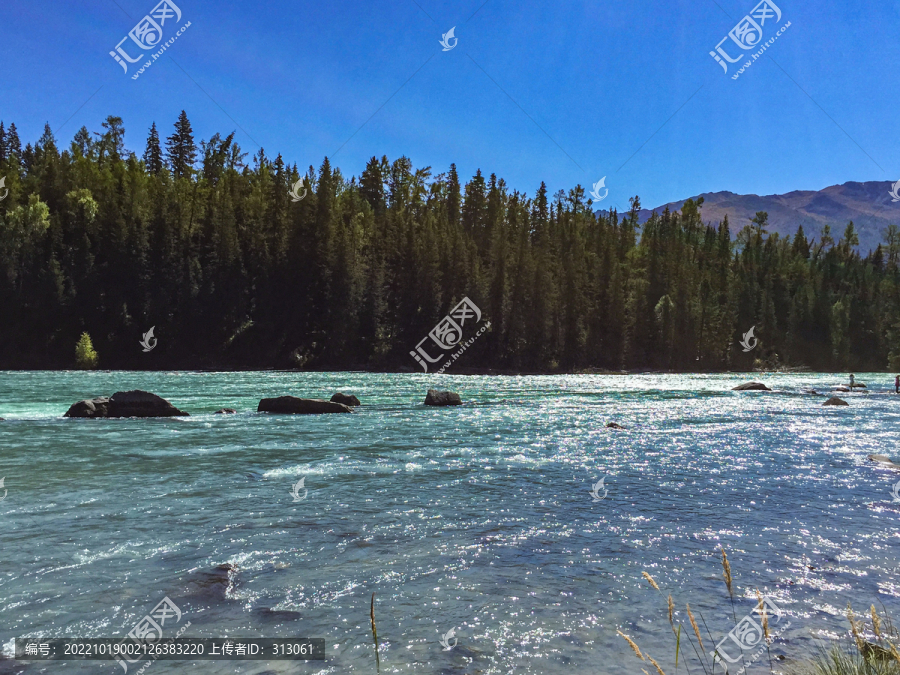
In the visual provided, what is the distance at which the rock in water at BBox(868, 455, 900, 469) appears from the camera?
46.4 ft

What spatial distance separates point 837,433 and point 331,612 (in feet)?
68.5

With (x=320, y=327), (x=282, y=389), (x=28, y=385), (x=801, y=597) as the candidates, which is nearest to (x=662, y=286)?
(x=320, y=327)

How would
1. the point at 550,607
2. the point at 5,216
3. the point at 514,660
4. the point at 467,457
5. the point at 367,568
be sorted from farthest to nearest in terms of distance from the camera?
the point at 5,216 → the point at 467,457 → the point at 367,568 → the point at 550,607 → the point at 514,660

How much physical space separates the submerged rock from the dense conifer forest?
181ft

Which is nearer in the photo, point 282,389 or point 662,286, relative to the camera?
point 282,389

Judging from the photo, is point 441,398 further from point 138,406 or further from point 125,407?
point 125,407

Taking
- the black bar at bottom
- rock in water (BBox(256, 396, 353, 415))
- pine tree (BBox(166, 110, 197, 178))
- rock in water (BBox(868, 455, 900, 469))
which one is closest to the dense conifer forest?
pine tree (BBox(166, 110, 197, 178))

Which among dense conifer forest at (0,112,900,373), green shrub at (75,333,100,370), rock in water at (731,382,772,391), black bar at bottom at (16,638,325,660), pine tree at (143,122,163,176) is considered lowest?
black bar at bottom at (16,638,325,660)

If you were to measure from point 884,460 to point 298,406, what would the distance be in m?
20.1

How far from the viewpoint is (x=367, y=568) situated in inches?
270

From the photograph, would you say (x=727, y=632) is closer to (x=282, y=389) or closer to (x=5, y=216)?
(x=282, y=389)

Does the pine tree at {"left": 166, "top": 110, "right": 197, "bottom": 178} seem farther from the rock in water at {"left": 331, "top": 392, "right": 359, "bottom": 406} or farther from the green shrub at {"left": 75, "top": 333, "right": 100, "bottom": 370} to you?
the rock in water at {"left": 331, "top": 392, "right": 359, "bottom": 406}

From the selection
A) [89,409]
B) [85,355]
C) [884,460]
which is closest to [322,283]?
[85,355]

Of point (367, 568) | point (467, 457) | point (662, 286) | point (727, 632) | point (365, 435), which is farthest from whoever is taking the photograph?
point (662, 286)
